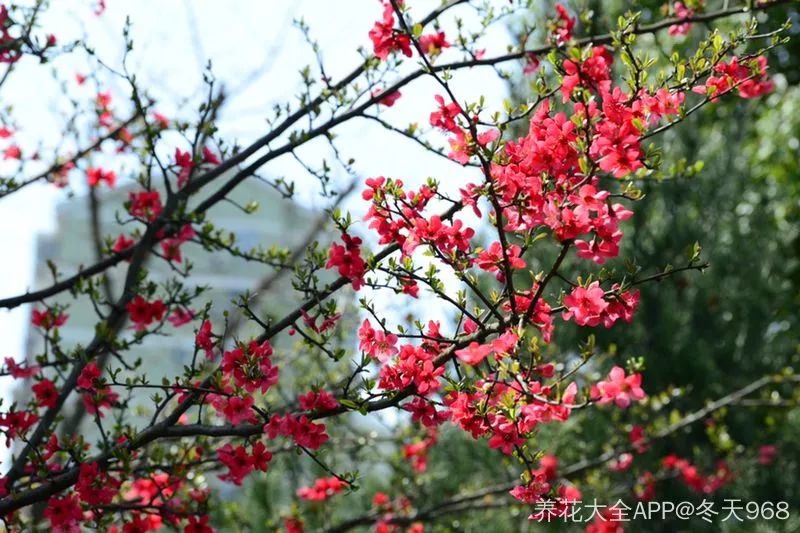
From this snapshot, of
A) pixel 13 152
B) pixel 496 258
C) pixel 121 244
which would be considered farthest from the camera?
pixel 13 152

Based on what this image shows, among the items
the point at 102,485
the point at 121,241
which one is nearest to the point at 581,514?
the point at 121,241

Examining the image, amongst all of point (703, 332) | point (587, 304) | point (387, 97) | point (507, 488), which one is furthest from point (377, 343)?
point (703, 332)

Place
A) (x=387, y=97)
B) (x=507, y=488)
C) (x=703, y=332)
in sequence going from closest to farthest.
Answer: (x=387, y=97)
(x=507, y=488)
(x=703, y=332)

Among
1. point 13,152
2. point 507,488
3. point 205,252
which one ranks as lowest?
point 507,488

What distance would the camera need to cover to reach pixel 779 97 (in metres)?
7.07

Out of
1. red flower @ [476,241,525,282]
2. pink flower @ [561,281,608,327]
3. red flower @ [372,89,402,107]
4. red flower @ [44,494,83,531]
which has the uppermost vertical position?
red flower @ [372,89,402,107]

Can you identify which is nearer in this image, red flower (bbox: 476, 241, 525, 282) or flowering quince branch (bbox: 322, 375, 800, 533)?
red flower (bbox: 476, 241, 525, 282)

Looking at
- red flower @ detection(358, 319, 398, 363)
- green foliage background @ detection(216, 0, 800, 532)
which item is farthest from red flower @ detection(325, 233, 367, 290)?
green foliage background @ detection(216, 0, 800, 532)

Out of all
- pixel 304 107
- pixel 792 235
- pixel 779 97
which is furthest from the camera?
pixel 779 97

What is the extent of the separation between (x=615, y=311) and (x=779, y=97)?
5.73 meters

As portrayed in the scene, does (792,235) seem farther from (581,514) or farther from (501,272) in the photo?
(501,272)

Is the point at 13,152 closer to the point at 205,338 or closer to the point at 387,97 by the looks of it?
the point at 387,97

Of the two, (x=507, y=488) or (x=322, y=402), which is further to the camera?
(x=507, y=488)

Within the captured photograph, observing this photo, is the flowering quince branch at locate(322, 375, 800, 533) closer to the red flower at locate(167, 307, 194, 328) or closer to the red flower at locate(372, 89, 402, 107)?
the red flower at locate(167, 307, 194, 328)
